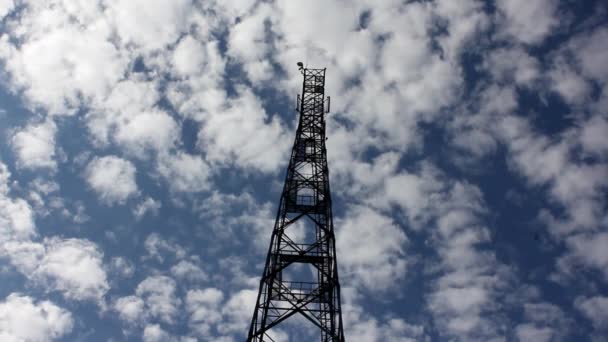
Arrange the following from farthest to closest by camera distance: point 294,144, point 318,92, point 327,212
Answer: point 318,92 < point 294,144 < point 327,212

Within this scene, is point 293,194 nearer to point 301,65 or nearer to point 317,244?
point 317,244

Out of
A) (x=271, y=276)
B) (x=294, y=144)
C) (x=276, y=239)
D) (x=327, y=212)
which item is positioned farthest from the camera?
(x=294, y=144)

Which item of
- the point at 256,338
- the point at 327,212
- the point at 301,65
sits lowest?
the point at 256,338

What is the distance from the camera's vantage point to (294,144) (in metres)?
40.3

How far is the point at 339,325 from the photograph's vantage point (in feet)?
98.1

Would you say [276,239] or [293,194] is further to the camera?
[293,194]

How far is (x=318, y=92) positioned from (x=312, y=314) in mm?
20351

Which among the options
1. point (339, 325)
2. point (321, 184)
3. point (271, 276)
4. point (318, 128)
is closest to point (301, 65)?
point (318, 128)

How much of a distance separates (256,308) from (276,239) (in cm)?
514

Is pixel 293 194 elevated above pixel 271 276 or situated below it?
above

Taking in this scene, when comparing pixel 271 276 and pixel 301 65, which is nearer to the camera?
pixel 271 276

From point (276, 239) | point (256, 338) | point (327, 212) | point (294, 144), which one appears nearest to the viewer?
point (256, 338)

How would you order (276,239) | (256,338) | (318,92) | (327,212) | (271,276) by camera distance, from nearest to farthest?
(256,338) < (271,276) < (276,239) < (327,212) < (318,92)

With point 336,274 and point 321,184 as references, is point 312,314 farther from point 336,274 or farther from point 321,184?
point 321,184
